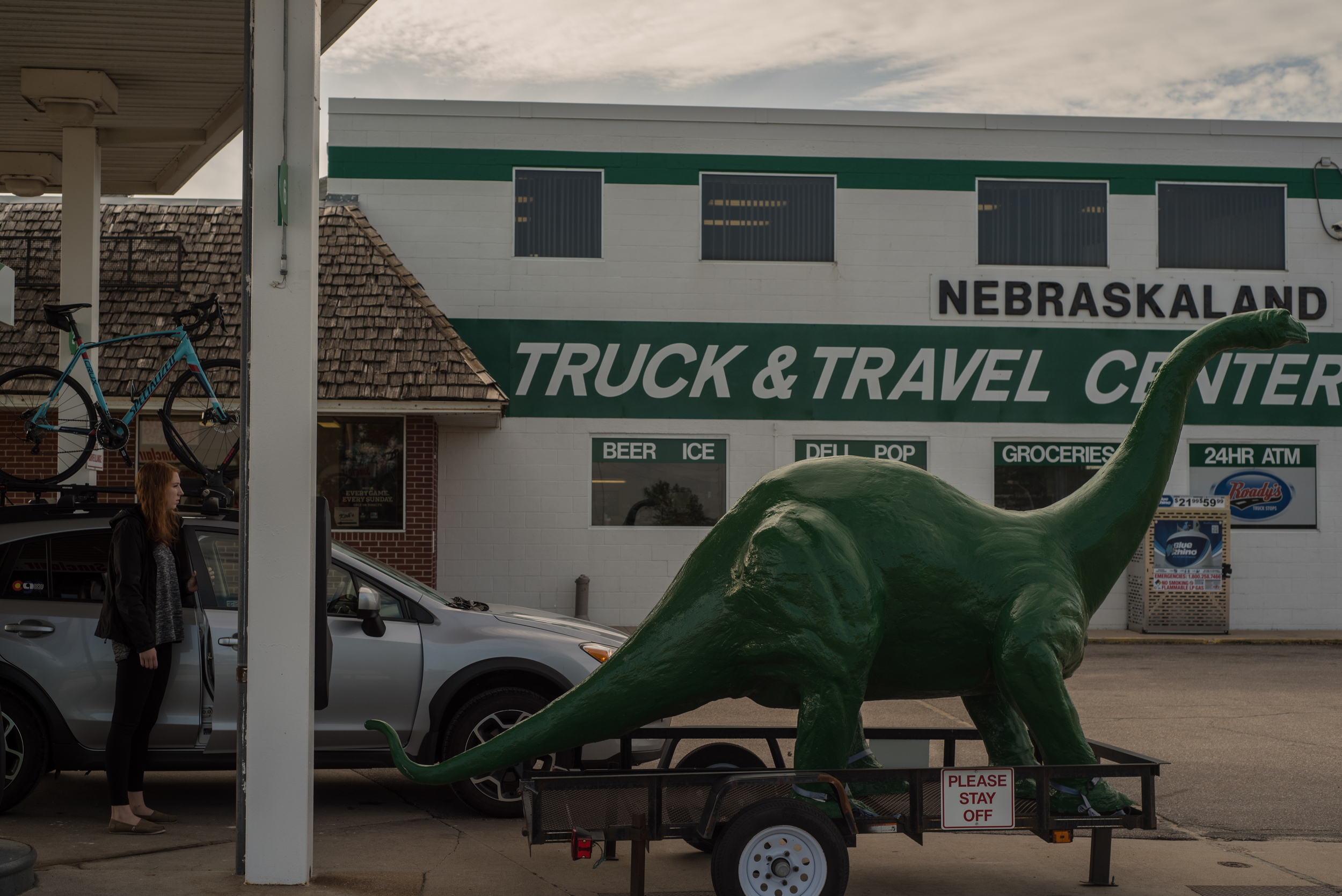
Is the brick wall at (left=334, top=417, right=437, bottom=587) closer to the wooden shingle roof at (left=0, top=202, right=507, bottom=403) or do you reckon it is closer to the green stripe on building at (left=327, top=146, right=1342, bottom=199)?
the wooden shingle roof at (left=0, top=202, right=507, bottom=403)

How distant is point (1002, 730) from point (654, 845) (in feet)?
6.77

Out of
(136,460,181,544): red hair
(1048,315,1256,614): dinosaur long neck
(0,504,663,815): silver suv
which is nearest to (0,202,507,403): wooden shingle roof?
(0,504,663,815): silver suv

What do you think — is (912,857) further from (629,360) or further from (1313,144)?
(1313,144)

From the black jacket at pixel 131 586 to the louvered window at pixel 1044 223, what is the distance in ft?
46.2

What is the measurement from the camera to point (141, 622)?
6.73m

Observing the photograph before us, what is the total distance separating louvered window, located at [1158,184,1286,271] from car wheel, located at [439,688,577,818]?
1460 centimetres

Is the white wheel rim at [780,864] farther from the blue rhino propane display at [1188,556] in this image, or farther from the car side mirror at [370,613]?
the blue rhino propane display at [1188,556]

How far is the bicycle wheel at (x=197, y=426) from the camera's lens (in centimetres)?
1044

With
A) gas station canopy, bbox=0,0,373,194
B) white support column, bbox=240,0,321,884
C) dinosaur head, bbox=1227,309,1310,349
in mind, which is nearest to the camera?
white support column, bbox=240,0,321,884

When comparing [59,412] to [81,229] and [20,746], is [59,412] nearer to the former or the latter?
[81,229]

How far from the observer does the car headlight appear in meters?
7.52

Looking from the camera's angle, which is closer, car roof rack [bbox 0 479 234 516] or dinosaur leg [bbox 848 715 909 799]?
dinosaur leg [bbox 848 715 909 799]

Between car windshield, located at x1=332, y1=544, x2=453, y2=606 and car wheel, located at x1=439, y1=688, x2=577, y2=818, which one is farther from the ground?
car windshield, located at x1=332, y1=544, x2=453, y2=606

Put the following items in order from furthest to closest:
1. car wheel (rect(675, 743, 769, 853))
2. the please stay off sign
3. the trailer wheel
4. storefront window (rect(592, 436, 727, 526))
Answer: storefront window (rect(592, 436, 727, 526)), car wheel (rect(675, 743, 769, 853)), the please stay off sign, the trailer wheel
